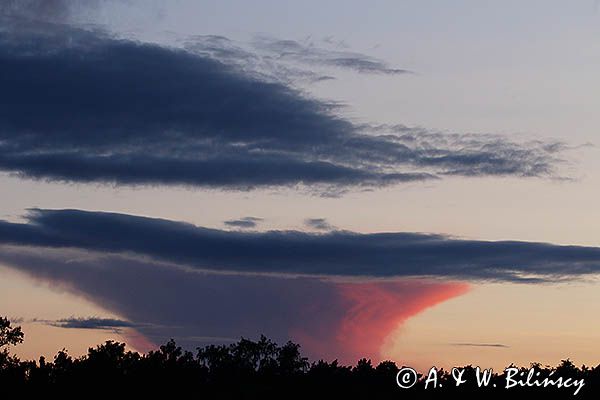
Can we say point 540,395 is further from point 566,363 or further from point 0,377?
point 0,377

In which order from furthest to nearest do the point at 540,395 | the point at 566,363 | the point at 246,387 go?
the point at 566,363 → the point at 246,387 → the point at 540,395

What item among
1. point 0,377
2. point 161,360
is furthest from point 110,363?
point 0,377

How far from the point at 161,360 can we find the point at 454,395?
3474 centimetres

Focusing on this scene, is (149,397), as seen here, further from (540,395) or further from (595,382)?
(595,382)

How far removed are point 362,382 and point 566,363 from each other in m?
33.7

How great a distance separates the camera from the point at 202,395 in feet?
433

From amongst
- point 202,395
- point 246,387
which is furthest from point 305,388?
point 202,395

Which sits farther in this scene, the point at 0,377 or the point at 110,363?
the point at 110,363

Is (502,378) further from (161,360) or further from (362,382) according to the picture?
(161,360)

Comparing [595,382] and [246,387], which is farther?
[246,387]

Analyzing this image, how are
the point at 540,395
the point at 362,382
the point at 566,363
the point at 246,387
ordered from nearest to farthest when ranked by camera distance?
the point at 540,395, the point at 246,387, the point at 362,382, the point at 566,363

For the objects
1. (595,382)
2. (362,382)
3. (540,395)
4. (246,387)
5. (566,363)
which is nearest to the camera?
(540,395)

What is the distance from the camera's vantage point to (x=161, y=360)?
137m

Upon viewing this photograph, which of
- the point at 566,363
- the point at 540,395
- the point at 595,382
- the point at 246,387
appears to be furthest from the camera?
the point at 566,363
